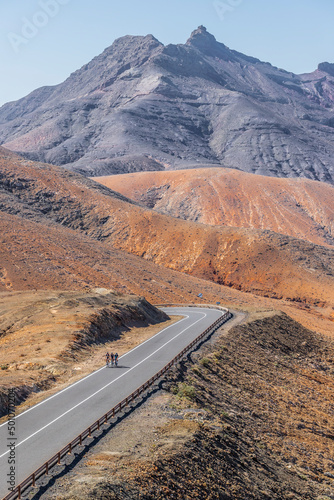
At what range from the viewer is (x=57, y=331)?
109 feet

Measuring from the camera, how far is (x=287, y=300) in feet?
245

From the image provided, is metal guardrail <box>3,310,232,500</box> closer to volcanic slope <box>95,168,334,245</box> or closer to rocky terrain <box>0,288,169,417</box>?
rocky terrain <box>0,288,169,417</box>

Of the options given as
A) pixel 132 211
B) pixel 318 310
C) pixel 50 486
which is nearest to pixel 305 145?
pixel 132 211

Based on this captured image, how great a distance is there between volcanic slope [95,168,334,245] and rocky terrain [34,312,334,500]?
8026 centimetres

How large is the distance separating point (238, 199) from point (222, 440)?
10839cm

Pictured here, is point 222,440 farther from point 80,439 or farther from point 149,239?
point 149,239

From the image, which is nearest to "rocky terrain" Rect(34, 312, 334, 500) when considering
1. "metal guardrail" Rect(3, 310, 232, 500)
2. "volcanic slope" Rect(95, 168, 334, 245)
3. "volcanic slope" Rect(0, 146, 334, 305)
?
"metal guardrail" Rect(3, 310, 232, 500)

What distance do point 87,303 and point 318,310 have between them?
3897 cm

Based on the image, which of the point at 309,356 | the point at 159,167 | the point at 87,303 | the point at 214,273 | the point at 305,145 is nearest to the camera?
the point at 87,303

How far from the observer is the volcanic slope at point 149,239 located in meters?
74.2

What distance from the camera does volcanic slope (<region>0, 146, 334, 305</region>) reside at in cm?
7425

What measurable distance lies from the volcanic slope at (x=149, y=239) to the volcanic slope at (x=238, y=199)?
95.2 feet

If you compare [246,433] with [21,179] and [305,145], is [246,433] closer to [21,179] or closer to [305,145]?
[21,179]

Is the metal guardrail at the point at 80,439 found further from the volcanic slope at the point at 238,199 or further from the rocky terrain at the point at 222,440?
the volcanic slope at the point at 238,199
